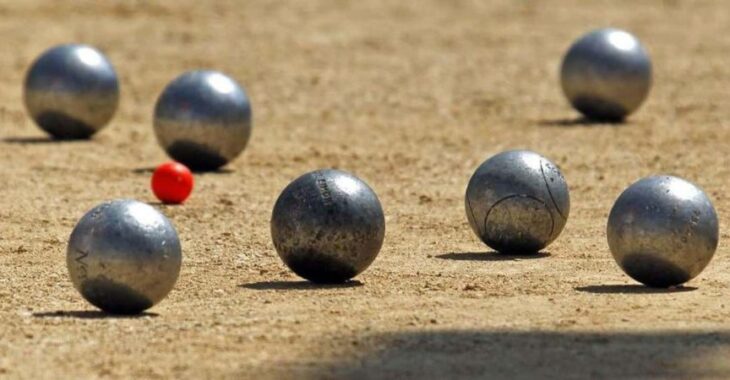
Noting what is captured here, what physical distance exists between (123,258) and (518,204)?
4276mm

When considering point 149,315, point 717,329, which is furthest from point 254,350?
point 717,329

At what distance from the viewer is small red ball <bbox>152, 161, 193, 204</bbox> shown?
59.9ft

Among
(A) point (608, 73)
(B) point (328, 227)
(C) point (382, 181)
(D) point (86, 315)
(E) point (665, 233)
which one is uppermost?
(A) point (608, 73)

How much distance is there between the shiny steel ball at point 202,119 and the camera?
20.4m

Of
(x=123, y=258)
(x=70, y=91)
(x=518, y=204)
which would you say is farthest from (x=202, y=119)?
(x=123, y=258)

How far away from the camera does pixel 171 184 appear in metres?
18.3

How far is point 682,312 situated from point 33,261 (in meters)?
5.67

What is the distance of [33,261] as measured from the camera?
1485cm

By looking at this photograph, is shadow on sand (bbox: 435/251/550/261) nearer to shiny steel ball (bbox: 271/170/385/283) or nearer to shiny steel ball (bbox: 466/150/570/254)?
shiny steel ball (bbox: 466/150/570/254)

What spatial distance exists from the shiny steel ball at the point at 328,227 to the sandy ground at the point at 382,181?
0.18 m

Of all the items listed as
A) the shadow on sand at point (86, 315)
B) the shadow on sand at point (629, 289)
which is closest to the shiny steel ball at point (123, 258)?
the shadow on sand at point (86, 315)

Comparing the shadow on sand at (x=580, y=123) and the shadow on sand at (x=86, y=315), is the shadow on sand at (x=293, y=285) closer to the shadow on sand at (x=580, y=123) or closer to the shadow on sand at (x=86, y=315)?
the shadow on sand at (x=86, y=315)

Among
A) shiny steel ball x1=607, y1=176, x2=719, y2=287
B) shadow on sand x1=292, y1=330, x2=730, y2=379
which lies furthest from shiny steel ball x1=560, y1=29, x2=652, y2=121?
shadow on sand x1=292, y1=330, x2=730, y2=379

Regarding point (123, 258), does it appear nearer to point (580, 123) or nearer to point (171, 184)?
point (171, 184)
